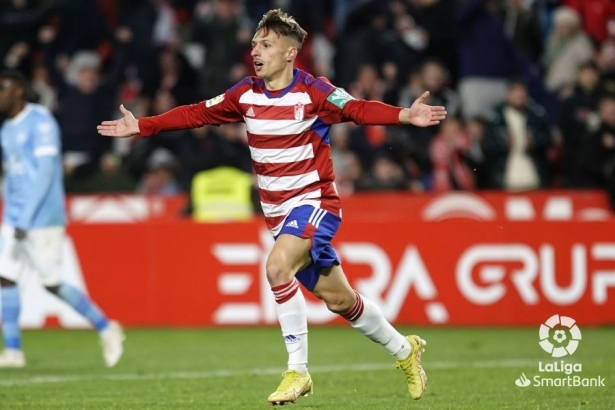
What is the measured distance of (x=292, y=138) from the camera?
8.25 metres

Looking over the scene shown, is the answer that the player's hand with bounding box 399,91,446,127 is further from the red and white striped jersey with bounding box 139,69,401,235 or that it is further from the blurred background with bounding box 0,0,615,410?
the blurred background with bounding box 0,0,615,410

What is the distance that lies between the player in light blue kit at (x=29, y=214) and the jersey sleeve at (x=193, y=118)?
2.99 metres

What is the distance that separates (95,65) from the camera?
18.8 meters

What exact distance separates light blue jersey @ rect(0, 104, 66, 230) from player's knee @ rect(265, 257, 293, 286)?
384cm

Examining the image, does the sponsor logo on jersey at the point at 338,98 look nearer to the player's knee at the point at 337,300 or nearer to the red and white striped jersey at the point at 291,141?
the red and white striped jersey at the point at 291,141

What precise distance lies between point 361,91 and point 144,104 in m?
3.13

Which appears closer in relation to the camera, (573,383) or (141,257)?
(573,383)

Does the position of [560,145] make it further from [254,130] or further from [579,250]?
[254,130]

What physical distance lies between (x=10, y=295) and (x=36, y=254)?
0.45m

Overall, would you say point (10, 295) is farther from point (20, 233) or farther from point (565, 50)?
point (565, 50)

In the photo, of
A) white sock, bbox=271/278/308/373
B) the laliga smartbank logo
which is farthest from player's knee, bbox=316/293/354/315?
the laliga smartbank logo

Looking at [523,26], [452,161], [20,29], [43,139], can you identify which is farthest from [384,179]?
[43,139]

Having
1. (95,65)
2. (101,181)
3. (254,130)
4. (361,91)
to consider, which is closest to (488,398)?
(254,130)

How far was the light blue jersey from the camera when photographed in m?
11.2
